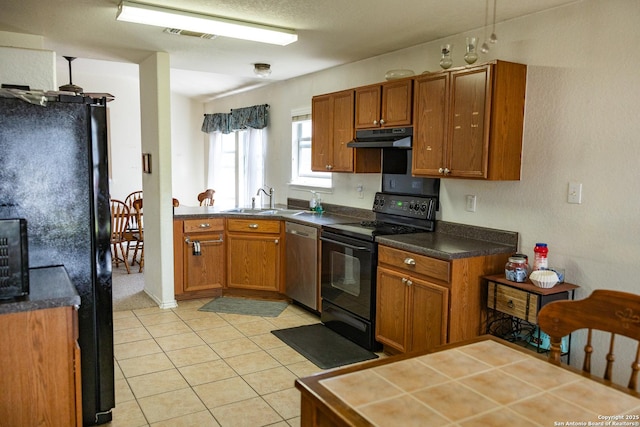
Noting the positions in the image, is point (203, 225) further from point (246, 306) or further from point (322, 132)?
point (322, 132)

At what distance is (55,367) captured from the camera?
78.8 inches

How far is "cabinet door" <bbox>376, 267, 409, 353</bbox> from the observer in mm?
3314

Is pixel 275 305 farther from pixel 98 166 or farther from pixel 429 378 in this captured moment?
pixel 429 378

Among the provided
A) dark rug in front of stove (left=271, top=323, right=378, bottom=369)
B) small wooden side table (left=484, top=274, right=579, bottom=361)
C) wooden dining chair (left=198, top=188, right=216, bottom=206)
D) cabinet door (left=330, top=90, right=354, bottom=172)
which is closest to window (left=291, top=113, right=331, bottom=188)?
cabinet door (left=330, top=90, right=354, bottom=172)

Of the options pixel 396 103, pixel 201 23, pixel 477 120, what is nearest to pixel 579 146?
pixel 477 120

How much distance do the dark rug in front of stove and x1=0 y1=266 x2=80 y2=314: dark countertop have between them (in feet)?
5.91

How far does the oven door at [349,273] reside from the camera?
3.60m

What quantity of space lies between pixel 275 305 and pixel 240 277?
1.56 ft

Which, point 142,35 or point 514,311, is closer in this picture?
point 514,311

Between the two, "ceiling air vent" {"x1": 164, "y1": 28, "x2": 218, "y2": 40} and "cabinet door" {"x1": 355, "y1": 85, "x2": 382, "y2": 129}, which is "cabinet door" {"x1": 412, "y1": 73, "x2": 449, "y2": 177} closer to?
"cabinet door" {"x1": 355, "y1": 85, "x2": 382, "y2": 129}

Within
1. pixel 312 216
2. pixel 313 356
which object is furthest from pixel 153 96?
pixel 313 356

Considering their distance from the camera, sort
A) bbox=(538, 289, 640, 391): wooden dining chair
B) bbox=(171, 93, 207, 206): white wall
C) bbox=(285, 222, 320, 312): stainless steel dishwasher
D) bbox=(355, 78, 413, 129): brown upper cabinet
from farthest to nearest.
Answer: bbox=(171, 93, 207, 206): white wall, bbox=(285, 222, 320, 312): stainless steel dishwasher, bbox=(355, 78, 413, 129): brown upper cabinet, bbox=(538, 289, 640, 391): wooden dining chair

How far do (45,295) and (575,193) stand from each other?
273 centimetres

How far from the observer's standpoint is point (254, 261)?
489 centimetres
